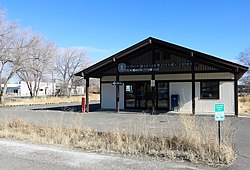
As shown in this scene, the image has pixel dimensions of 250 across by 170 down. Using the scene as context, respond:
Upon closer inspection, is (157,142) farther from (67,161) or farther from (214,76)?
(214,76)

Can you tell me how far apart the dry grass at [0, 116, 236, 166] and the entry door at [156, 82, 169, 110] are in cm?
1260

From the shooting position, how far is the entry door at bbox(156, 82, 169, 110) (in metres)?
22.5

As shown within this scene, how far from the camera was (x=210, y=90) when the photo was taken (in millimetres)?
20828

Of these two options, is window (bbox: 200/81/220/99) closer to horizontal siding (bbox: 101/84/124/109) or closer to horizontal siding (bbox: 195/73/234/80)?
→ horizontal siding (bbox: 195/73/234/80)

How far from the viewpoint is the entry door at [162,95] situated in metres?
22.5

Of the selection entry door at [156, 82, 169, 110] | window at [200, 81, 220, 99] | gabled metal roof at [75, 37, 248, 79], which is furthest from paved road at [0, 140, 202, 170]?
entry door at [156, 82, 169, 110]

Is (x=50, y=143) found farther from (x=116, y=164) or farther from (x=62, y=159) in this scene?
(x=116, y=164)

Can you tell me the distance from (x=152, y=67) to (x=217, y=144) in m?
14.1

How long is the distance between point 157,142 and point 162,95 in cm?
1428

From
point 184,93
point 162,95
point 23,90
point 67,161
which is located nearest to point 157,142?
point 67,161

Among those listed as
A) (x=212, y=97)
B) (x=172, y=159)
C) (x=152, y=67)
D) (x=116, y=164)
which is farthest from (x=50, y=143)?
(x=212, y=97)

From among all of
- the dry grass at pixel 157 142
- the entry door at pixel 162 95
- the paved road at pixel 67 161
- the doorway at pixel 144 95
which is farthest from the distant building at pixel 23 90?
the paved road at pixel 67 161

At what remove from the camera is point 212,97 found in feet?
68.1

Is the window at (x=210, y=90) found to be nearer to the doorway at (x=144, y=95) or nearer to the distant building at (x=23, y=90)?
the doorway at (x=144, y=95)
